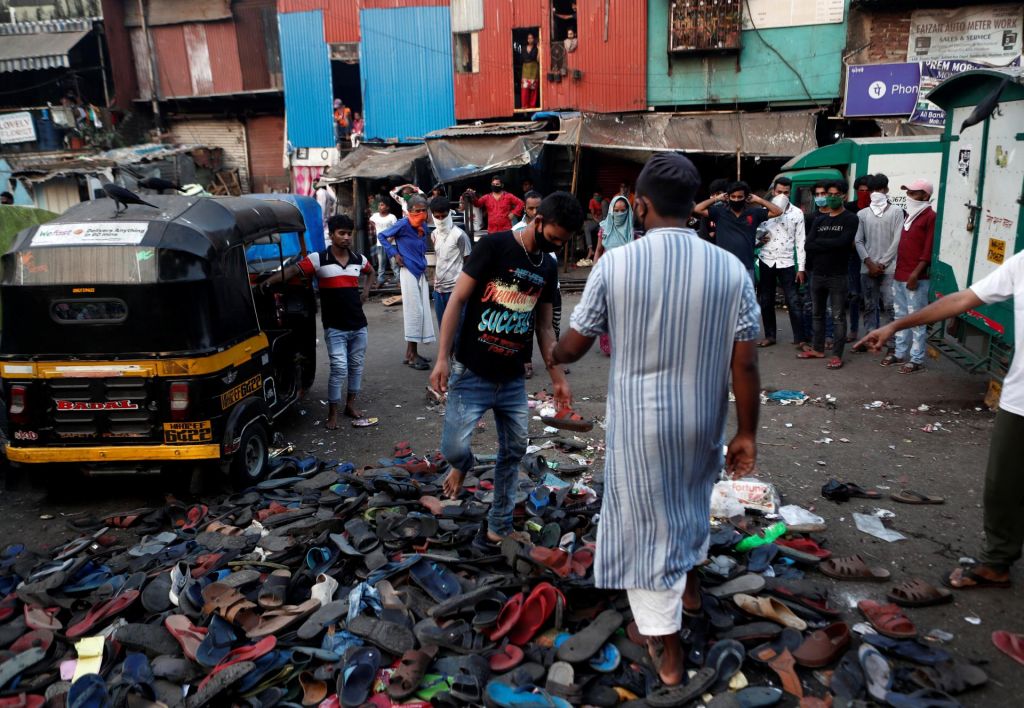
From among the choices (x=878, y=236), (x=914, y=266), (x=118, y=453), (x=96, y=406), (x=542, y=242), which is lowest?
(x=118, y=453)

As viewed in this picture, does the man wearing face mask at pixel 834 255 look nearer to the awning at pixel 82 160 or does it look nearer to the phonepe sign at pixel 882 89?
the phonepe sign at pixel 882 89

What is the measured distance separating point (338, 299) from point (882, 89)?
570 inches

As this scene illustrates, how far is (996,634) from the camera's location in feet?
10.7

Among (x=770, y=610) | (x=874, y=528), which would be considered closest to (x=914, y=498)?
(x=874, y=528)

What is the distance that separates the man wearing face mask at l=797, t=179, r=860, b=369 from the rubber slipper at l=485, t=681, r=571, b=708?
6323mm

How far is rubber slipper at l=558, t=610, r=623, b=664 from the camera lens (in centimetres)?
311

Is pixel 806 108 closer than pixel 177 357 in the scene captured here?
No

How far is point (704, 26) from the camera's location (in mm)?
17406

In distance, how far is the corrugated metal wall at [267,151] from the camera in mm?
22797

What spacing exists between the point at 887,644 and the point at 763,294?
6378 mm

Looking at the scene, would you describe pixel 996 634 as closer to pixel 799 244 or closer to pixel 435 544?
pixel 435 544

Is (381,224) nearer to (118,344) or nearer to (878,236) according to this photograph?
(878,236)

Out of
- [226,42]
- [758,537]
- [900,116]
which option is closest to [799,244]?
[758,537]

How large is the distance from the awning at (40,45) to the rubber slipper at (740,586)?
24687 millimetres
